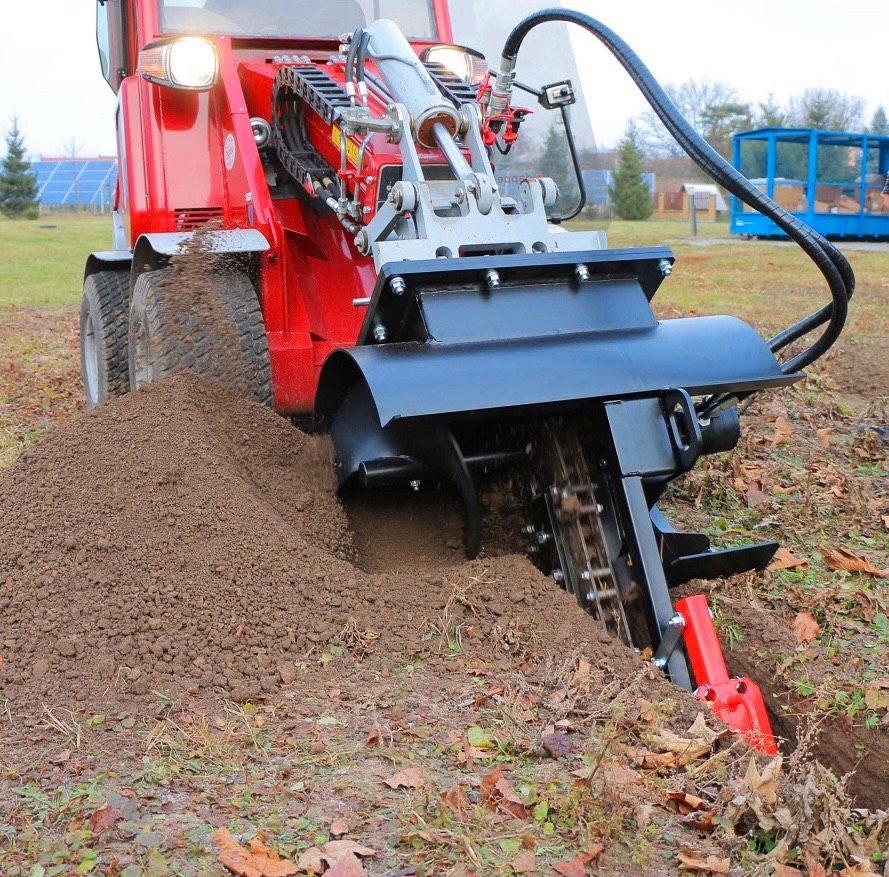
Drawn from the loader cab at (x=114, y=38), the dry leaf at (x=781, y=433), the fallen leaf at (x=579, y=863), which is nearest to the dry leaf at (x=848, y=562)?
the dry leaf at (x=781, y=433)


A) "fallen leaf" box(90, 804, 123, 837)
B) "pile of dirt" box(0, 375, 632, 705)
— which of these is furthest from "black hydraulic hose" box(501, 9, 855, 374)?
"fallen leaf" box(90, 804, 123, 837)

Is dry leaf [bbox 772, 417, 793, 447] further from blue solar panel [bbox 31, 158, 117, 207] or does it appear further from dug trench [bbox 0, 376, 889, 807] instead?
blue solar panel [bbox 31, 158, 117, 207]

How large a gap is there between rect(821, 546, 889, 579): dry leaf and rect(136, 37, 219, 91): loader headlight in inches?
127

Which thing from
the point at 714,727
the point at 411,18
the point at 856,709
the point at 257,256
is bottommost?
the point at 856,709

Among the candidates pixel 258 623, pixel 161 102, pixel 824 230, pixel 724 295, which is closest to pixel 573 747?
pixel 258 623

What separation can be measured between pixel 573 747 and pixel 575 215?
10.2 ft

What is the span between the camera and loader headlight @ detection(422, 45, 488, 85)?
4.94 metres

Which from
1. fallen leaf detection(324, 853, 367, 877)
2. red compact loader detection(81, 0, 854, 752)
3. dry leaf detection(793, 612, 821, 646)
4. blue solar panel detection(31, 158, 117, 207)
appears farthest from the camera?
blue solar panel detection(31, 158, 117, 207)

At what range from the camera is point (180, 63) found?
4590mm

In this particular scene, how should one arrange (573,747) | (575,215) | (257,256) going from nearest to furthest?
(573,747)
(257,256)
(575,215)

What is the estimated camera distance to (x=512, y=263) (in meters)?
3.43

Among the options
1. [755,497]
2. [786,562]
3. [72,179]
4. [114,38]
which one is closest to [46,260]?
[114,38]

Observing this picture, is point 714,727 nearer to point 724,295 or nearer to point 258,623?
point 258,623

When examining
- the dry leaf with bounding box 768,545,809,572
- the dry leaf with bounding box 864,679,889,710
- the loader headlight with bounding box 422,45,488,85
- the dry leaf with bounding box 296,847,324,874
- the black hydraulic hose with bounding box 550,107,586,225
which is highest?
the loader headlight with bounding box 422,45,488,85
